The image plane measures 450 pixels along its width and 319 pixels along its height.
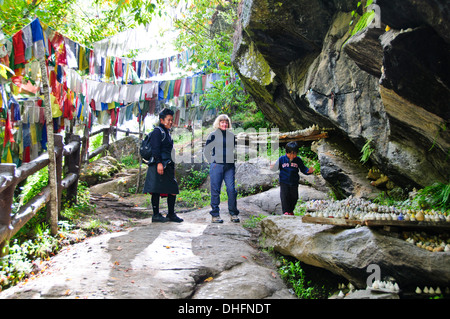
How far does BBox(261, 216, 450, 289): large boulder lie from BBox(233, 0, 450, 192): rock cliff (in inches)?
64.9

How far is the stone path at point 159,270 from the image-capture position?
3279mm

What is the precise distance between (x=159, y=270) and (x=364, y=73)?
5117mm

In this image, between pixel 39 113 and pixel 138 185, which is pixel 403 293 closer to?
pixel 39 113

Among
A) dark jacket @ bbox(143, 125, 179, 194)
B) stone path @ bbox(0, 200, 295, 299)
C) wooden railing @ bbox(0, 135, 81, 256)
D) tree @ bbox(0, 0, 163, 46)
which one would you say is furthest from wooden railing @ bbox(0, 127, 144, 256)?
tree @ bbox(0, 0, 163, 46)

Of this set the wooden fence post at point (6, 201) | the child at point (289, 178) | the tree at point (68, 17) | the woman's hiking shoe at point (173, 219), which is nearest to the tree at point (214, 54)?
the tree at point (68, 17)

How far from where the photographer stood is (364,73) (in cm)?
629

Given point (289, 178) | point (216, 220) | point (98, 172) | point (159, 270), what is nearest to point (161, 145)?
point (216, 220)

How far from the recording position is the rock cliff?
11.1 feet

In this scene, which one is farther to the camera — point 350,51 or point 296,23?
point 296,23

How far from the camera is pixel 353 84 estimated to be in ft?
21.4

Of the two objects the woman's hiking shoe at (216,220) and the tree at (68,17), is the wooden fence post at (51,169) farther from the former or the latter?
the woman's hiking shoe at (216,220)

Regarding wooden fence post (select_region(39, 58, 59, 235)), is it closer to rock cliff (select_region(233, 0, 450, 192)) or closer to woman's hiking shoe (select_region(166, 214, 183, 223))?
woman's hiking shoe (select_region(166, 214, 183, 223))
